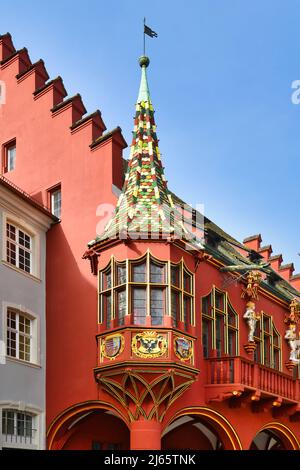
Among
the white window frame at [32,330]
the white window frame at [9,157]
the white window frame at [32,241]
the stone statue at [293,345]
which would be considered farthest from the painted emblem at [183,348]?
the white window frame at [9,157]

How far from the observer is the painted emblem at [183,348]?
876 inches

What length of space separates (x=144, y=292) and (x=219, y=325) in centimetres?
442

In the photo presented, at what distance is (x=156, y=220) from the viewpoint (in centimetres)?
2327

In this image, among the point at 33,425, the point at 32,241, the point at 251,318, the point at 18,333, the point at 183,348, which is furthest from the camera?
the point at 251,318

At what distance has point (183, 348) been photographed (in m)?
22.5

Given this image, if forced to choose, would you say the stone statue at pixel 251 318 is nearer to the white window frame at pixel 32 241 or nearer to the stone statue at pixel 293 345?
the stone statue at pixel 293 345

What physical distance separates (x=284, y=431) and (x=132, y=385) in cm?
875

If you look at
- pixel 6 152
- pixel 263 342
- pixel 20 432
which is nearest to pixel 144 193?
pixel 6 152

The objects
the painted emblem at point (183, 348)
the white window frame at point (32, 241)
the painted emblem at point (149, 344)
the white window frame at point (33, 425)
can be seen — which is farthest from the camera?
the white window frame at point (32, 241)

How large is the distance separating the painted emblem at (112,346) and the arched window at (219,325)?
3.73 m

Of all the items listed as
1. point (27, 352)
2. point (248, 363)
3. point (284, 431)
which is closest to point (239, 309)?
point (248, 363)

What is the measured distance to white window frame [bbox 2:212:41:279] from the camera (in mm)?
22969

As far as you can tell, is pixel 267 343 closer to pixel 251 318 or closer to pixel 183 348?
pixel 251 318

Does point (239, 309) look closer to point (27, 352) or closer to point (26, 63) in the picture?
point (27, 352)
